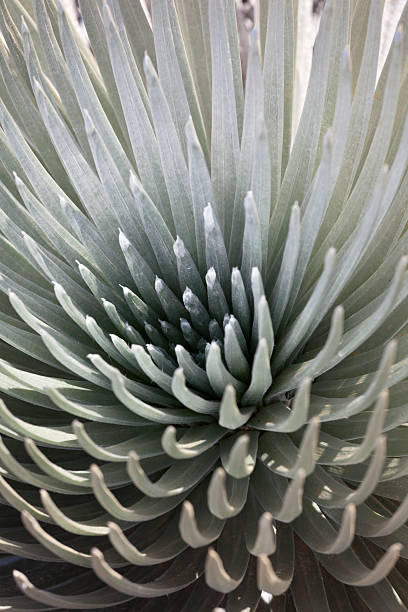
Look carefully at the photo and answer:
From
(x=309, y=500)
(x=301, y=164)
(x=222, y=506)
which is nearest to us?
(x=222, y=506)

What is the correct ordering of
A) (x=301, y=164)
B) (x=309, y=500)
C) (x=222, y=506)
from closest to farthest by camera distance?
(x=222, y=506)
(x=309, y=500)
(x=301, y=164)

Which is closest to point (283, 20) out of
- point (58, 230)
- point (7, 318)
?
point (58, 230)

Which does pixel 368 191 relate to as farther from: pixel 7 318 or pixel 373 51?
pixel 7 318

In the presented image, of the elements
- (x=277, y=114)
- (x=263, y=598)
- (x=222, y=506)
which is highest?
(x=277, y=114)

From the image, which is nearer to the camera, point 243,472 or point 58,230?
point 243,472

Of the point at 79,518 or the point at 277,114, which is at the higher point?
the point at 277,114

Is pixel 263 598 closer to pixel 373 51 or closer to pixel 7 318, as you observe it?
pixel 7 318
